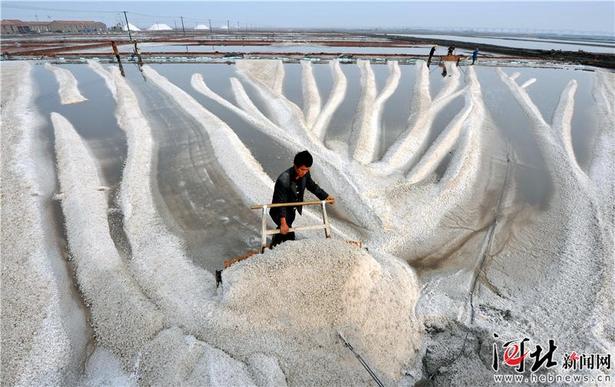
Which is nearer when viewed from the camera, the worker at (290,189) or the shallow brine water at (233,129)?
the worker at (290,189)

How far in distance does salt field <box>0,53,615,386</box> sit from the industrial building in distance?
95.2 m

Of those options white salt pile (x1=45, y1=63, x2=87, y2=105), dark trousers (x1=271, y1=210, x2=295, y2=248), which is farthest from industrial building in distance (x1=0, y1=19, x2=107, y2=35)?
dark trousers (x1=271, y1=210, x2=295, y2=248)

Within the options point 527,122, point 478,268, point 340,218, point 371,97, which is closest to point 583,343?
point 478,268

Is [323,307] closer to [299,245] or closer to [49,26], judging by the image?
[299,245]

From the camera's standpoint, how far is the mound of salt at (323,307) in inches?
157

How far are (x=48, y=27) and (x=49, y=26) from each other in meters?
0.40

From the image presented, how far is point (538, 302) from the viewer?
501cm

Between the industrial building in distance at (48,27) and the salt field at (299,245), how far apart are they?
95.2m

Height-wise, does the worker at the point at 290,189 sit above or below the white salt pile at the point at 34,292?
above

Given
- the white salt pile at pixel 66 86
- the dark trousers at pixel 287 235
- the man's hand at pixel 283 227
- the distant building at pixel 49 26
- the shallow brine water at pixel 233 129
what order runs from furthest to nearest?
the distant building at pixel 49 26 < the white salt pile at pixel 66 86 < the shallow brine water at pixel 233 129 < the dark trousers at pixel 287 235 < the man's hand at pixel 283 227

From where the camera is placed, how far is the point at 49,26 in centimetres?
8775

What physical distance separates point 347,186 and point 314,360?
15.5 ft

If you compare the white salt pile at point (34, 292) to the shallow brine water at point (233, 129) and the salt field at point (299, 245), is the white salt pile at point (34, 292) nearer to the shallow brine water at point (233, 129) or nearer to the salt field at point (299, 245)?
the salt field at point (299, 245)

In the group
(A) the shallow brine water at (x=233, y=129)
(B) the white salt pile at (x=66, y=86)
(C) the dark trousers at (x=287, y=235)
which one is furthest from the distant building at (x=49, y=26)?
(C) the dark trousers at (x=287, y=235)
